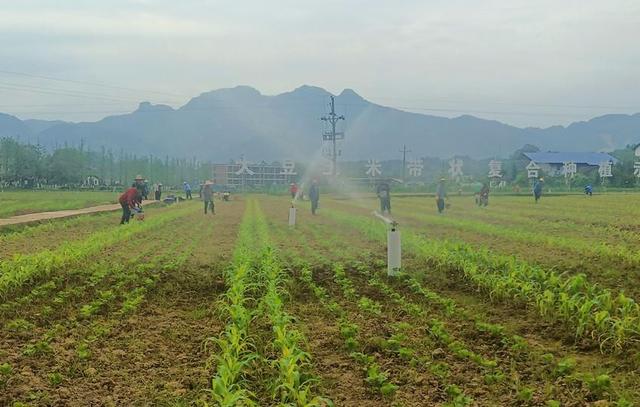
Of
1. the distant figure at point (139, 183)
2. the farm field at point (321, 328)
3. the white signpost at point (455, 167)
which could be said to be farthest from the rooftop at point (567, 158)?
the farm field at point (321, 328)

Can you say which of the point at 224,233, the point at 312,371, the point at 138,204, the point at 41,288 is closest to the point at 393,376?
the point at 312,371

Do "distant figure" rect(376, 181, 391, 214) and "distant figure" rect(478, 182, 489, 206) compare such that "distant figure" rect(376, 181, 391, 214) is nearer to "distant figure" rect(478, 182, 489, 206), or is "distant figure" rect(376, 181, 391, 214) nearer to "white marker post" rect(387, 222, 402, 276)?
"distant figure" rect(478, 182, 489, 206)

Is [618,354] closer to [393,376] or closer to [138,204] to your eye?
[393,376]

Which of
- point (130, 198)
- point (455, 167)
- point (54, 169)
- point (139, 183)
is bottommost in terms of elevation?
point (130, 198)

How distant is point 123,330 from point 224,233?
12.0m

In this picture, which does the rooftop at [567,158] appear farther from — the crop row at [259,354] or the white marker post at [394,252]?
the crop row at [259,354]

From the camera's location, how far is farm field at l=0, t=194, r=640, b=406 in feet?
15.9

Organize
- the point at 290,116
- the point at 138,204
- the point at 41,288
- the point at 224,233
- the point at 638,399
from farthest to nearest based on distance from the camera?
the point at 290,116
the point at 138,204
the point at 224,233
the point at 41,288
the point at 638,399

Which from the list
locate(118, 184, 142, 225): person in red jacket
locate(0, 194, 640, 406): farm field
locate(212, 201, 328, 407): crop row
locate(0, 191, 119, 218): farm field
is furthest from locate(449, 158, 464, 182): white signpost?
locate(212, 201, 328, 407): crop row

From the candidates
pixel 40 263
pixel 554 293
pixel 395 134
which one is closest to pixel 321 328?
pixel 554 293

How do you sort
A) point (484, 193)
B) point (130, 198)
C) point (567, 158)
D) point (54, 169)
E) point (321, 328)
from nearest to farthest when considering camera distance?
point (321, 328), point (130, 198), point (484, 193), point (567, 158), point (54, 169)

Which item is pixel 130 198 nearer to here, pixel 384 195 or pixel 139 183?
pixel 139 183

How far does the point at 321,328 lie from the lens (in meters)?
6.99

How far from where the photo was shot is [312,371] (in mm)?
5309
